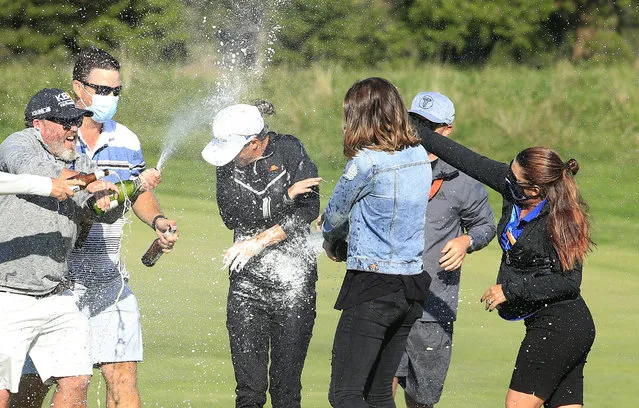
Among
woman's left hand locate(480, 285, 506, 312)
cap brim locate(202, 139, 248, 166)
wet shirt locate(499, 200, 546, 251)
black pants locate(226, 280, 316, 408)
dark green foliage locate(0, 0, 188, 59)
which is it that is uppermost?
dark green foliage locate(0, 0, 188, 59)

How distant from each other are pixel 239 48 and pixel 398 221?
3641cm

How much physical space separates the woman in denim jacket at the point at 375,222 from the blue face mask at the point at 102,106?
159 cm

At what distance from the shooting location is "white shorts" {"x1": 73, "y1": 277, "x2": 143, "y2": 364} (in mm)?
6484

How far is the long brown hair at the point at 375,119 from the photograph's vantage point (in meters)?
5.42

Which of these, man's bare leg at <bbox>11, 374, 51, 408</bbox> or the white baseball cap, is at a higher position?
the white baseball cap

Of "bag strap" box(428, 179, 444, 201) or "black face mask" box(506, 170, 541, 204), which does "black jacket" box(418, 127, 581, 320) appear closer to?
"black face mask" box(506, 170, 541, 204)

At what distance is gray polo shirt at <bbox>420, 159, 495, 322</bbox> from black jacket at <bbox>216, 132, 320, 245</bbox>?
26.5 inches

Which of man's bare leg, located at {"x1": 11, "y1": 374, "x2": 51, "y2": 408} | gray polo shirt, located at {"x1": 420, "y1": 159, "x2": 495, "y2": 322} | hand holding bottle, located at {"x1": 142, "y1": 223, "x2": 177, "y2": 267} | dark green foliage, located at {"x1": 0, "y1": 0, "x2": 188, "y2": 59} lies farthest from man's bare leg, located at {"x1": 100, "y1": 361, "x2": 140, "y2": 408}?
dark green foliage, located at {"x1": 0, "y1": 0, "x2": 188, "y2": 59}

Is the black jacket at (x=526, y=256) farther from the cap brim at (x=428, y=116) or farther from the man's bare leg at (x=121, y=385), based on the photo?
the man's bare leg at (x=121, y=385)

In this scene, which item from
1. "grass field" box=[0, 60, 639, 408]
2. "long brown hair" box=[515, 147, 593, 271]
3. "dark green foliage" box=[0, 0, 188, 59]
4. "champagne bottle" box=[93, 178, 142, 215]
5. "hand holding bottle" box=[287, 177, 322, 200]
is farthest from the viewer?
"dark green foliage" box=[0, 0, 188, 59]

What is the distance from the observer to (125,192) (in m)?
6.22

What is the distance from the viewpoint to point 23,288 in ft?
18.9

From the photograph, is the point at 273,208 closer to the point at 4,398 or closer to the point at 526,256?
the point at 526,256

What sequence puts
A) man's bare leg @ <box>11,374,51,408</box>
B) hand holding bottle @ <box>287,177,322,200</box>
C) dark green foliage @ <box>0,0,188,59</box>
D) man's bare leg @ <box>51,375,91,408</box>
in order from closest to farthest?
1. man's bare leg @ <box>51,375,91,408</box>
2. man's bare leg @ <box>11,374,51,408</box>
3. hand holding bottle @ <box>287,177,322,200</box>
4. dark green foliage @ <box>0,0,188,59</box>
